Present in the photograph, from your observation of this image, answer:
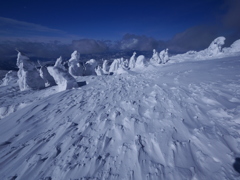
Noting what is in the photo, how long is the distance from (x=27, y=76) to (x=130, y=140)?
46.2 feet

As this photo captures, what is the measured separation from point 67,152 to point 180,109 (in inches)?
191

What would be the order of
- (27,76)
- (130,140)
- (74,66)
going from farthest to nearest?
(74,66)
(27,76)
(130,140)

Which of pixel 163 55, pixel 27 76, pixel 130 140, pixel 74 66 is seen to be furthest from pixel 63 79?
pixel 163 55

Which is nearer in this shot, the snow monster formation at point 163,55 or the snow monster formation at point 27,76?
the snow monster formation at point 27,76

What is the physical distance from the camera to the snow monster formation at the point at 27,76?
12.1m

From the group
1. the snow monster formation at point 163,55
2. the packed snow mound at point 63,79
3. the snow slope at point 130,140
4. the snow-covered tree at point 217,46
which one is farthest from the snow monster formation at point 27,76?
the snow monster formation at point 163,55

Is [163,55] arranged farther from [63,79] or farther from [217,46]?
[63,79]

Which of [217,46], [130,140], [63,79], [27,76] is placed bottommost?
[130,140]

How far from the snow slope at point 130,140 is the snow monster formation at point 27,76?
788 cm

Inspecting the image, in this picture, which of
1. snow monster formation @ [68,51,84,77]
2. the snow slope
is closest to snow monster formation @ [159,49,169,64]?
snow monster formation @ [68,51,84,77]

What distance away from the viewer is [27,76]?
1216 centimetres

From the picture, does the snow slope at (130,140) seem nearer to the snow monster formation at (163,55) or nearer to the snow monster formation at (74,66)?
the snow monster formation at (74,66)

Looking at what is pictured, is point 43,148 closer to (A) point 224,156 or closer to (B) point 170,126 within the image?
(B) point 170,126

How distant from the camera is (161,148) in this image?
328 cm
